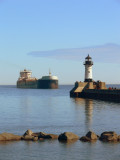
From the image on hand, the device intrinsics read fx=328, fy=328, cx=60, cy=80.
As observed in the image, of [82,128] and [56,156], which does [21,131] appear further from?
[56,156]

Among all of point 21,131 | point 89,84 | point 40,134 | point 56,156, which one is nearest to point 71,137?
point 40,134

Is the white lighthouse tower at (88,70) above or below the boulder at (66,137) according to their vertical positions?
above

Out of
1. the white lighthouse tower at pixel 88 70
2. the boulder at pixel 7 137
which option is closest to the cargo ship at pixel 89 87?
the white lighthouse tower at pixel 88 70

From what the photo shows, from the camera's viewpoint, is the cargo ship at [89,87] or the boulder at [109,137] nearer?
the boulder at [109,137]

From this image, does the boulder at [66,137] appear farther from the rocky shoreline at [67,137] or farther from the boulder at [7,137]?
the boulder at [7,137]

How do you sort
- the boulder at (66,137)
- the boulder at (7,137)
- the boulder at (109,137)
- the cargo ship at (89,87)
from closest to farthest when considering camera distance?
the boulder at (7,137) → the boulder at (109,137) → the boulder at (66,137) → the cargo ship at (89,87)

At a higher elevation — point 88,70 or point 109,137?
point 88,70

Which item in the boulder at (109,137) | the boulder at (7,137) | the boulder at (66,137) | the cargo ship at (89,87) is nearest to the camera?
the boulder at (7,137)

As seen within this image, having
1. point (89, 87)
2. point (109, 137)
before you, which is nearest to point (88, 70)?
point (89, 87)

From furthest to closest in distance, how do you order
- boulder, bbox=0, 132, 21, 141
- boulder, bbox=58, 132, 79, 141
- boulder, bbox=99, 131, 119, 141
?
boulder, bbox=58, 132, 79, 141 < boulder, bbox=99, 131, 119, 141 < boulder, bbox=0, 132, 21, 141

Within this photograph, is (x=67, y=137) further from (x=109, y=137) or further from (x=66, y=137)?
(x=109, y=137)

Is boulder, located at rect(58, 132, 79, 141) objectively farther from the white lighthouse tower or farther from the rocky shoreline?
the white lighthouse tower

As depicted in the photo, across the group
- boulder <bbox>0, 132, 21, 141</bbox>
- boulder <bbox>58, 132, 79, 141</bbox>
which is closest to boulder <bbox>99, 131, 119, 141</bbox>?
boulder <bbox>58, 132, 79, 141</bbox>

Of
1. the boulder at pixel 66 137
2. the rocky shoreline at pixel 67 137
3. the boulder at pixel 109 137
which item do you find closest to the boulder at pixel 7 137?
the rocky shoreline at pixel 67 137
